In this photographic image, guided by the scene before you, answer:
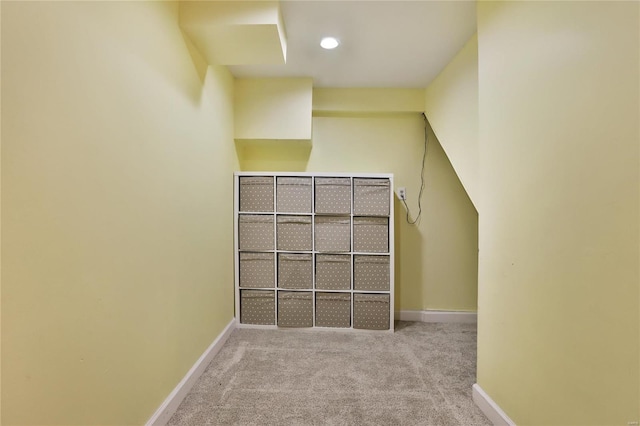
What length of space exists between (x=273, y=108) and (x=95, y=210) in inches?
72.7

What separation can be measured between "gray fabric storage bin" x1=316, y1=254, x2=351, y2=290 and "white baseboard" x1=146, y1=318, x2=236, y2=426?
3.18 ft

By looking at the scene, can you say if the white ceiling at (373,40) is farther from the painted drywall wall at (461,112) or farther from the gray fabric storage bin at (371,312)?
the gray fabric storage bin at (371,312)

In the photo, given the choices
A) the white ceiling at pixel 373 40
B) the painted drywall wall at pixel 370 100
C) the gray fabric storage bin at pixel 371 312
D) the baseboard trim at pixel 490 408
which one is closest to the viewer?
the baseboard trim at pixel 490 408

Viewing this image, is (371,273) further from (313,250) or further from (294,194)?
(294,194)

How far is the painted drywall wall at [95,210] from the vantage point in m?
0.69

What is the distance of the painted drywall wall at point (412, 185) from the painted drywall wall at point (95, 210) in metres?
1.35

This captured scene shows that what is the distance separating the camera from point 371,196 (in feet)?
7.93

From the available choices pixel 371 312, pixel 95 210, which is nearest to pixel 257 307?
pixel 371 312

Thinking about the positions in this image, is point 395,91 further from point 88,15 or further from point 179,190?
point 88,15

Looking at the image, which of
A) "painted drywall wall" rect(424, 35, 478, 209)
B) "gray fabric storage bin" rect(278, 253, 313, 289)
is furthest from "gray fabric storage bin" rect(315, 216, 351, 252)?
"painted drywall wall" rect(424, 35, 478, 209)

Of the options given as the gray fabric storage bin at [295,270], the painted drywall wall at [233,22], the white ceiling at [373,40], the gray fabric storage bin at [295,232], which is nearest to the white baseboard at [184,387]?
the gray fabric storage bin at [295,270]

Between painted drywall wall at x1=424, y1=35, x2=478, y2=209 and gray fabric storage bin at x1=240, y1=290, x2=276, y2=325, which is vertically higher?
painted drywall wall at x1=424, y1=35, x2=478, y2=209

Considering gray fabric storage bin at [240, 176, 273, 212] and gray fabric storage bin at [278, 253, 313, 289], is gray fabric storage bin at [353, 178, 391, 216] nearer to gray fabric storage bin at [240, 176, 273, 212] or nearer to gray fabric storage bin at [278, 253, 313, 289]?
gray fabric storage bin at [278, 253, 313, 289]

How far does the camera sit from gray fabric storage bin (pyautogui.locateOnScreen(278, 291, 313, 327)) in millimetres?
2432
